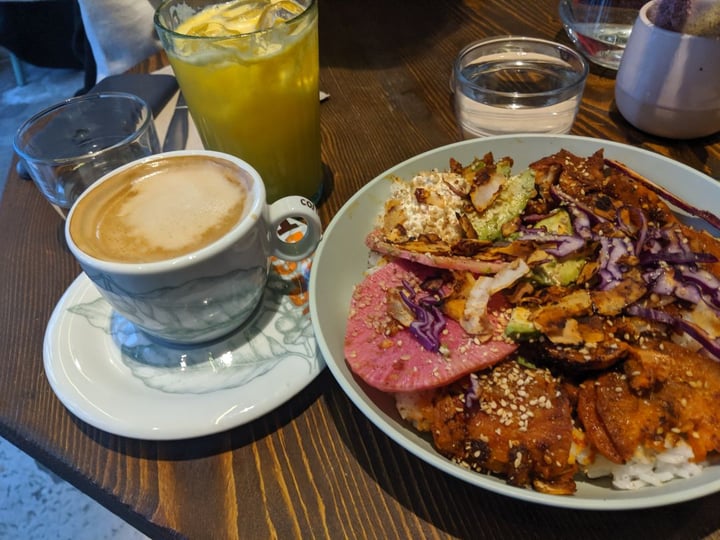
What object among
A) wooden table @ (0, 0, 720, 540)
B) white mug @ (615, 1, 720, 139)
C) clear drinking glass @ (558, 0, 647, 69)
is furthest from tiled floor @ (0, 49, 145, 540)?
clear drinking glass @ (558, 0, 647, 69)

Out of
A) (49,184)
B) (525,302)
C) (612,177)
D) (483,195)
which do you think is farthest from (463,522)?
(49,184)

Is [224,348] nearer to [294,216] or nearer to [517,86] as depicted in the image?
[294,216]

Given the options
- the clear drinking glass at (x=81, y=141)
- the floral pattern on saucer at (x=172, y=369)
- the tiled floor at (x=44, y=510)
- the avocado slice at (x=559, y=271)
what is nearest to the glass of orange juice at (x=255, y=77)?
the clear drinking glass at (x=81, y=141)

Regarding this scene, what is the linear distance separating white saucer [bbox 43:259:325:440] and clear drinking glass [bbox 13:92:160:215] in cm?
32

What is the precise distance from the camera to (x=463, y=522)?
0.81 metres

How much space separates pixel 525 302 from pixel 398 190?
0.39 meters

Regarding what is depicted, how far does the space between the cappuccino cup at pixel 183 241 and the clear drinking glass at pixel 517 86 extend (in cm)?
72

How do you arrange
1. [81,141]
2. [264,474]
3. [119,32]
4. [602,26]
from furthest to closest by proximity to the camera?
[119,32] → [602,26] → [81,141] → [264,474]

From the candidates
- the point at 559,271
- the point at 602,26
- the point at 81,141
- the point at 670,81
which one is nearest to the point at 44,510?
the point at 81,141

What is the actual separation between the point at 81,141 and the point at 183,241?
0.77 metres

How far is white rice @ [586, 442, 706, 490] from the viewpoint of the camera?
751mm

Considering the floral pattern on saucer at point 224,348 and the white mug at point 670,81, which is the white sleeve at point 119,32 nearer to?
the floral pattern on saucer at point 224,348

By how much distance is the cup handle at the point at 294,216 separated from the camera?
102cm

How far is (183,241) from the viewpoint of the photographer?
3.05 feet
